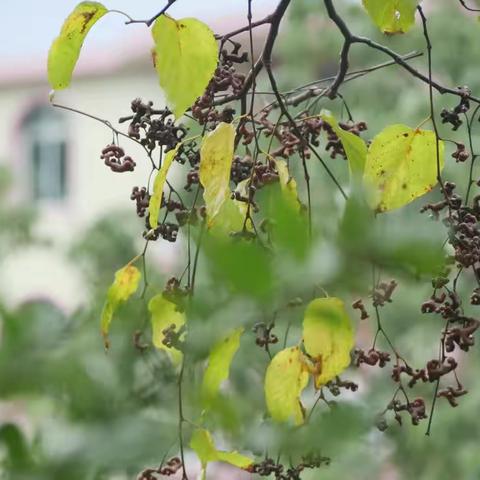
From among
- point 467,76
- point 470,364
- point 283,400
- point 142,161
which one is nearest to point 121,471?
point 283,400

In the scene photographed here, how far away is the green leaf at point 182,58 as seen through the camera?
1.46ft

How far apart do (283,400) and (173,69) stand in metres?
0.14

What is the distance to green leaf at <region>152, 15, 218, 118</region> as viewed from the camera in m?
0.45

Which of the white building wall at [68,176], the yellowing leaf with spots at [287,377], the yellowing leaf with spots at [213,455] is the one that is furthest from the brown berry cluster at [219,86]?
the white building wall at [68,176]

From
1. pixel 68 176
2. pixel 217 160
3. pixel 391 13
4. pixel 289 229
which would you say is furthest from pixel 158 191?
pixel 68 176

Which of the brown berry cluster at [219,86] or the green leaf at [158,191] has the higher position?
the brown berry cluster at [219,86]

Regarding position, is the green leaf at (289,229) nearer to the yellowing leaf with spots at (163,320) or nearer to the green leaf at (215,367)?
the green leaf at (215,367)

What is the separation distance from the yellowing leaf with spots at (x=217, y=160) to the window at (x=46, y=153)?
6597 millimetres

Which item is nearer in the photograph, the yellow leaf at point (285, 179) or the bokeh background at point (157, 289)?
the bokeh background at point (157, 289)

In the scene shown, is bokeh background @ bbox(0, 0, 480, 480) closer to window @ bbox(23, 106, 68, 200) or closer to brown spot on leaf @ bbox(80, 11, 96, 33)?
window @ bbox(23, 106, 68, 200)

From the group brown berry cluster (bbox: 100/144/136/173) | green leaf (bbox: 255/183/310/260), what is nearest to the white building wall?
brown berry cluster (bbox: 100/144/136/173)

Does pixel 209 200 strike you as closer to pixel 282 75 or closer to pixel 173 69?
pixel 173 69

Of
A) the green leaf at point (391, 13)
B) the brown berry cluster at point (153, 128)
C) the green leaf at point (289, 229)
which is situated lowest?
the green leaf at point (289, 229)

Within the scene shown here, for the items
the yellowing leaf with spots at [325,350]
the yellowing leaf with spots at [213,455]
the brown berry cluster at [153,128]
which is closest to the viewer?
the yellowing leaf with spots at [213,455]
